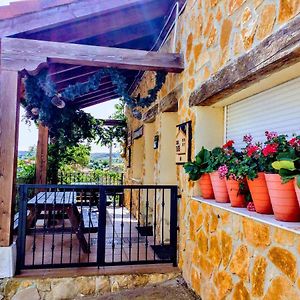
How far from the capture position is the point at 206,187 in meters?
2.91

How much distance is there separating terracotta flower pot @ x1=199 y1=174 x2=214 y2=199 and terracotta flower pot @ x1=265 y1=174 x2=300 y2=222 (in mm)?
1071

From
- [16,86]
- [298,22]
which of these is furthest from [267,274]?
[16,86]

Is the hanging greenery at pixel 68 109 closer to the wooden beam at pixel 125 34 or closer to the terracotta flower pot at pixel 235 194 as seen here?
the wooden beam at pixel 125 34

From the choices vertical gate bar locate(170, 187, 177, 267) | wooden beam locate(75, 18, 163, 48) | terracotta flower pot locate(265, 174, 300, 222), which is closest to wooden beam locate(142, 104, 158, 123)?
wooden beam locate(75, 18, 163, 48)

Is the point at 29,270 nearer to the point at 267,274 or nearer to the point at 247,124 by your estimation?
the point at 267,274

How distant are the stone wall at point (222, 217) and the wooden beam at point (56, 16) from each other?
3.30 feet

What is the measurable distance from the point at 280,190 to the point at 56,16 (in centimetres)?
279

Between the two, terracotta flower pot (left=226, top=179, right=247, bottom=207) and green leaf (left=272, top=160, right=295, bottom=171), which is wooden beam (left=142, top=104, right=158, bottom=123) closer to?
terracotta flower pot (left=226, top=179, right=247, bottom=207)

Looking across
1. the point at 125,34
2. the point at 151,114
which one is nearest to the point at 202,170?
the point at 125,34

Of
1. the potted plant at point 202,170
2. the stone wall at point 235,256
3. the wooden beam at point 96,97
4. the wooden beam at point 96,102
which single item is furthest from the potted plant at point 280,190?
the wooden beam at point 96,102

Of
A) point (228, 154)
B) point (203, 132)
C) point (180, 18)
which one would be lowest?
point (228, 154)

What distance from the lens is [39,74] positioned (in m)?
3.45

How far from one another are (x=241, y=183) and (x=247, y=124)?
2.19ft

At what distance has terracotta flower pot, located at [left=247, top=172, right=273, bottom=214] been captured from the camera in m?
1.97
